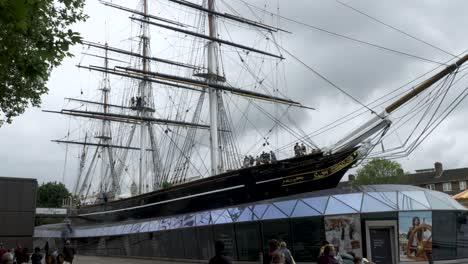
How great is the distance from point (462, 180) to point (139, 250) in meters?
48.8

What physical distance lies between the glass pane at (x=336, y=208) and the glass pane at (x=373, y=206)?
0.56 meters

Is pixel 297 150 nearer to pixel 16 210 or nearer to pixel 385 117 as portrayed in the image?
pixel 385 117

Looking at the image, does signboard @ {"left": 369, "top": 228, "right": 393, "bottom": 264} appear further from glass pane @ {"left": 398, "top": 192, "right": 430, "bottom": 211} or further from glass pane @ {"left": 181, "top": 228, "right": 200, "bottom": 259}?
glass pane @ {"left": 181, "top": 228, "right": 200, "bottom": 259}

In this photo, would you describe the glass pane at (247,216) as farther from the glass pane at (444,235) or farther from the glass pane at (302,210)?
the glass pane at (444,235)

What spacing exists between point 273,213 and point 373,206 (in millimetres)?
5177

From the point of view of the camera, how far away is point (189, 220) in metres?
28.1

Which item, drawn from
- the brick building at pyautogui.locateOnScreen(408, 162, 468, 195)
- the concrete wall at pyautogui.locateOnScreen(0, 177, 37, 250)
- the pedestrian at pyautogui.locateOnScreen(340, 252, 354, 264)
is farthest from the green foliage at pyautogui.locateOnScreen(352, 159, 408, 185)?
the pedestrian at pyautogui.locateOnScreen(340, 252, 354, 264)

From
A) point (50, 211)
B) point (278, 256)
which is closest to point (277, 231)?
point (278, 256)

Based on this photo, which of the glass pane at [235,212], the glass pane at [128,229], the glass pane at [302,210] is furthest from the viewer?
the glass pane at [128,229]

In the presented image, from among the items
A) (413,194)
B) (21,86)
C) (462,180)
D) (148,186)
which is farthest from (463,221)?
(462,180)

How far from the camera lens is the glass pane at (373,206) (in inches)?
799

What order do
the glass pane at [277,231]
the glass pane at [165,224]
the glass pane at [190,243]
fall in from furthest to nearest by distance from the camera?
the glass pane at [165,224]
the glass pane at [190,243]
the glass pane at [277,231]

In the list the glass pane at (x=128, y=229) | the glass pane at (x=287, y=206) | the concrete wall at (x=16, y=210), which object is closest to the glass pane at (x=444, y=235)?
the glass pane at (x=287, y=206)

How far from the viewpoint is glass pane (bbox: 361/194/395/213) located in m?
20.3
